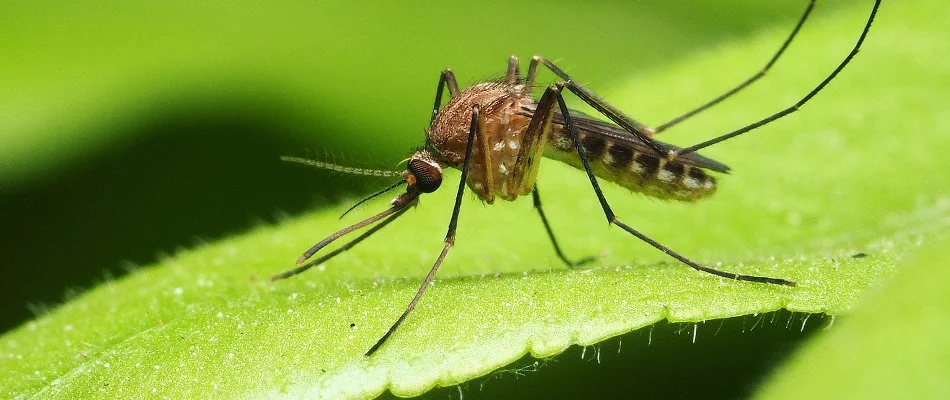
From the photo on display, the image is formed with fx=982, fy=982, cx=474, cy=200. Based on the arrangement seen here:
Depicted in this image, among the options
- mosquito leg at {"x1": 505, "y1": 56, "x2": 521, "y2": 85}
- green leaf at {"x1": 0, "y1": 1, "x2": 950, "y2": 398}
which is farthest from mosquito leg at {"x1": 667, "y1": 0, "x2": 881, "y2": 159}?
mosquito leg at {"x1": 505, "y1": 56, "x2": 521, "y2": 85}

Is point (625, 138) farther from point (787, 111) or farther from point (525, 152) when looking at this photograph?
point (787, 111)

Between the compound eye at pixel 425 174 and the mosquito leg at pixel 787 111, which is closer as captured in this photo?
the mosquito leg at pixel 787 111

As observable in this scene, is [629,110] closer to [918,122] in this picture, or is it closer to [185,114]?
[918,122]

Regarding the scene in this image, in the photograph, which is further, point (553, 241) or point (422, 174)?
point (553, 241)

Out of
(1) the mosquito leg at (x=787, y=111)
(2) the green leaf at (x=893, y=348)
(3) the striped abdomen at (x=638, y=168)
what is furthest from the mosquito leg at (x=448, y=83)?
A: (2) the green leaf at (x=893, y=348)

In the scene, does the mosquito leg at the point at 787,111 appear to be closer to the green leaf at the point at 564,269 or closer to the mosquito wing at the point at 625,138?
the mosquito wing at the point at 625,138

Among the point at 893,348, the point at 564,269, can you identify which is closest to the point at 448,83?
the point at 564,269
